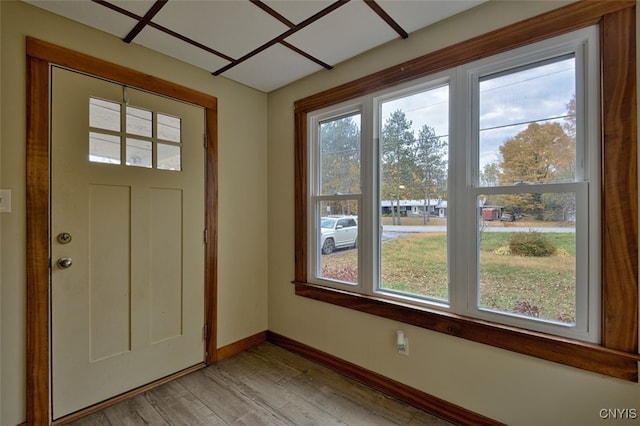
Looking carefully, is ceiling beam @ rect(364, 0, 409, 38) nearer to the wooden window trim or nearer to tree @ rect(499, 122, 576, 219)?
the wooden window trim

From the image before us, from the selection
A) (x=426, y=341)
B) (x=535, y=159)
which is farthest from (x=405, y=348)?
(x=535, y=159)

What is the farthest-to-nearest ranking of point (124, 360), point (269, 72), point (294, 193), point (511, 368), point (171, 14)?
point (294, 193), point (269, 72), point (124, 360), point (171, 14), point (511, 368)

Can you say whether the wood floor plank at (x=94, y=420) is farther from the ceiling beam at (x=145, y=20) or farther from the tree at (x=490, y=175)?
the tree at (x=490, y=175)

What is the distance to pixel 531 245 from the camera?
5.17 ft

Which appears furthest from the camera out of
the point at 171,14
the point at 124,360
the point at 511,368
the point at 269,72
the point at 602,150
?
the point at 269,72

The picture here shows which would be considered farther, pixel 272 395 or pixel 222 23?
pixel 272 395

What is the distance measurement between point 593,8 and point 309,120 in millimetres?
1853

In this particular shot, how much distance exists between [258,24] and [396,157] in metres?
1.26

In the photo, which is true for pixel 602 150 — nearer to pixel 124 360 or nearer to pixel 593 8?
pixel 593 8

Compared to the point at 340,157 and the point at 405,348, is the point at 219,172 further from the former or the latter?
the point at 405,348

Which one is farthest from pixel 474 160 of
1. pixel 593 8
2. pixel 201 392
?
pixel 201 392

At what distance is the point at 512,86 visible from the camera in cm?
164

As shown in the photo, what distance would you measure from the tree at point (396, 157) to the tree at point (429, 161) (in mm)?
58

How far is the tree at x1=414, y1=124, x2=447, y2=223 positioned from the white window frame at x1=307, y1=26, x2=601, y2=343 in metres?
0.08
